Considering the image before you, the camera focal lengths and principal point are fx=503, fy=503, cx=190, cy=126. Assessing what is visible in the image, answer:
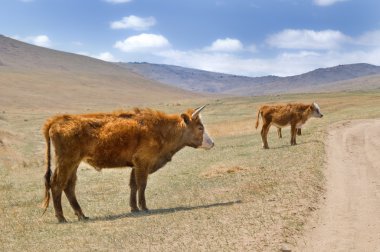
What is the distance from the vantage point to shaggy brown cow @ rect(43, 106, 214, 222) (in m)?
11.9

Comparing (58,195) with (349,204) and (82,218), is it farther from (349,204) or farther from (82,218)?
(349,204)

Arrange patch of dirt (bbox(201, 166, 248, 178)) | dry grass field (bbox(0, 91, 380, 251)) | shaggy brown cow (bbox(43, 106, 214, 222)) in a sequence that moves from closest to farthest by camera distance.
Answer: dry grass field (bbox(0, 91, 380, 251)) < shaggy brown cow (bbox(43, 106, 214, 222)) < patch of dirt (bbox(201, 166, 248, 178))

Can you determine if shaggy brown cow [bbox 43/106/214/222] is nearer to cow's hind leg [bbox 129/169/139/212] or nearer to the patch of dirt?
cow's hind leg [bbox 129/169/139/212]

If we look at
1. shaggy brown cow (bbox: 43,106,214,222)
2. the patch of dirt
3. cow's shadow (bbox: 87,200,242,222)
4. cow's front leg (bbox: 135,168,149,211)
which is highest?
shaggy brown cow (bbox: 43,106,214,222)

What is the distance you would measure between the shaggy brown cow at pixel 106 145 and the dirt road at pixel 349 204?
4.36 metres

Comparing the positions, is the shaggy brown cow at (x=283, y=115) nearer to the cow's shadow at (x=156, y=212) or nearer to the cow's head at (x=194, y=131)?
the cow's head at (x=194, y=131)

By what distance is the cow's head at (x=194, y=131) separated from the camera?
549 inches

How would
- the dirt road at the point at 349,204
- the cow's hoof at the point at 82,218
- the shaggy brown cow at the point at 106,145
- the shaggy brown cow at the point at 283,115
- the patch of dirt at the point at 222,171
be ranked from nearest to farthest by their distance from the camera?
the dirt road at the point at 349,204 < the shaggy brown cow at the point at 106,145 < the cow's hoof at the point at 82,218 < the patch of dirt at the point at 222,171 < the shaggy brown cow at the point at 283,115

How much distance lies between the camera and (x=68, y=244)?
9.81 metres

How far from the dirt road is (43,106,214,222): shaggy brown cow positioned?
14.3 ft

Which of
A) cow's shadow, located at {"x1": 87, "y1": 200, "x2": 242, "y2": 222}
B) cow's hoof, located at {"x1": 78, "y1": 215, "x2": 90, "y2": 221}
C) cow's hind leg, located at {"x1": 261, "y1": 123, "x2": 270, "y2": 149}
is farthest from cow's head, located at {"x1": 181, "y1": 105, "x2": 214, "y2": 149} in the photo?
cow's hind leg, located at {"x1": 261, "y1": 123, "x2": 270, "y2": 149}

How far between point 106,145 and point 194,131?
286 centimetres

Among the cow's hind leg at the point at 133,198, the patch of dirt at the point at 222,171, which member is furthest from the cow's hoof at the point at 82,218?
the patch of dirt at the point at 222,171

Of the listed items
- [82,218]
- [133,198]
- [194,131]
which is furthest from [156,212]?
[194,131]
